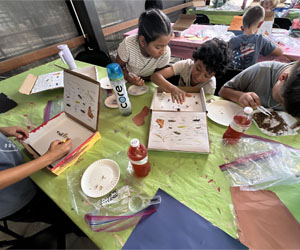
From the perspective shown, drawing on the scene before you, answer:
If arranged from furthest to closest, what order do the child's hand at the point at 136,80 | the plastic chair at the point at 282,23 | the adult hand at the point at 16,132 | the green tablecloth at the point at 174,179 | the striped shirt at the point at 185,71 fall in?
the plastic chair at the point at 282,23, the striped shirt at the point at 185,71, the child's hand at the point at 136,80, the adult hand at the point at 16,132, the green tablecloth at the point at 174,179

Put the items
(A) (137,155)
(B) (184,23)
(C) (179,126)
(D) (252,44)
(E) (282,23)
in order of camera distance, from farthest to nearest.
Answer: (B) (184,23) < (E) (282,23) < (D) (252,44) < (C) (179,126) < (A) (137,155)

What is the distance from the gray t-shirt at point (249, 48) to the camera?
1.49m

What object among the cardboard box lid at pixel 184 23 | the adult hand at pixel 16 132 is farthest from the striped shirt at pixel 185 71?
the cardboard box lid at pixel 184 23

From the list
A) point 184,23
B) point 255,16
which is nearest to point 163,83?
point 255,16

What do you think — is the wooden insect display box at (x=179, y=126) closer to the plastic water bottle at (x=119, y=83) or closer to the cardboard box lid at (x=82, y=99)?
the plastic water bottle at (x=119, y=83)

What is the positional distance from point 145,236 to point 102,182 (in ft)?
0.73

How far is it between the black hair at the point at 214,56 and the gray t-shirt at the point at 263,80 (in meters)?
0.13

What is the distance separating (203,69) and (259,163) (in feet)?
2.12

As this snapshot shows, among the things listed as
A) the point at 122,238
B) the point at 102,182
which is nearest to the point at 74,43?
the point at 102,182

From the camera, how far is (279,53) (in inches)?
60.2

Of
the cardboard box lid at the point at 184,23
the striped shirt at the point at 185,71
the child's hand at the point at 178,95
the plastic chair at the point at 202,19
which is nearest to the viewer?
the child's hand at the point at 178,95

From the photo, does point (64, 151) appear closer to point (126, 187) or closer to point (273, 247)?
point (126, 187)

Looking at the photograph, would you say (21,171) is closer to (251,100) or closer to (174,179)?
(174,179)

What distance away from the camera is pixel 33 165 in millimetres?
542
